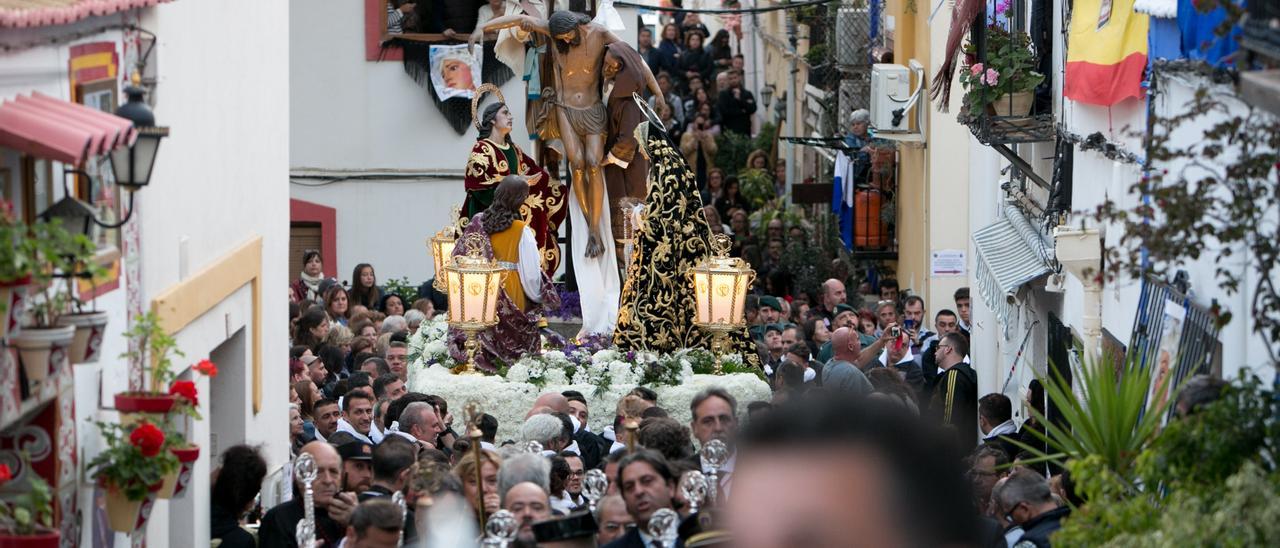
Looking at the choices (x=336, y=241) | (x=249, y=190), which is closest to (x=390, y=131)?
(x=336, y=241)

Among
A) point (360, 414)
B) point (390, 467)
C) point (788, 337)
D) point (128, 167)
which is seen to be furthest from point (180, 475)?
point (788, 337)

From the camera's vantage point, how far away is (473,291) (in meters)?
16.1

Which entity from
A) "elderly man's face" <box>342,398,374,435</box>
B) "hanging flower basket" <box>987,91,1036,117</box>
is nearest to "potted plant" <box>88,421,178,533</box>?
"elderly man's face" <box>342,398,374,435</box>

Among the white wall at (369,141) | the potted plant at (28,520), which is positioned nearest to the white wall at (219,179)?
the potted plant at (28,520)

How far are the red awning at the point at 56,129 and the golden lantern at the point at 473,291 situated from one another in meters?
8.47

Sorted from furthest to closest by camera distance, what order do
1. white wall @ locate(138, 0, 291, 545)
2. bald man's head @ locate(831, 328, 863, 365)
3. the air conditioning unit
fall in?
the air conditioning unit < bald man's head @ locate(831, 328, 863, 365) < white wall @ locate(138, 0, 291, 545)

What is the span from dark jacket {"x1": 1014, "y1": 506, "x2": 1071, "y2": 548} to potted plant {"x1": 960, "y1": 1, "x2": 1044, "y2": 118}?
6.31 meters

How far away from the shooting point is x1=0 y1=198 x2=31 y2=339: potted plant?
6473mm

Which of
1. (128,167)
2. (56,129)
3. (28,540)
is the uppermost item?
(56,129)

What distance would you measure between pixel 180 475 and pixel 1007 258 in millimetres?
9806

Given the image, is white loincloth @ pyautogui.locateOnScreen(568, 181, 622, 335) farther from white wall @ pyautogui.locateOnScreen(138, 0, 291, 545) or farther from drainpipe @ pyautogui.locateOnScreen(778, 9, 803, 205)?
drainpipe @ pyautogui.locateOnScreen(778, 9, 803, 205)

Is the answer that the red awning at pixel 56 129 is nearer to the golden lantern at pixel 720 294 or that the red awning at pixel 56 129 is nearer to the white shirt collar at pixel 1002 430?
the white shirt collar at pixel 1002 430

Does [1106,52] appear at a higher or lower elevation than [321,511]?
higher

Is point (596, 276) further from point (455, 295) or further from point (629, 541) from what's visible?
point (629, 541)
